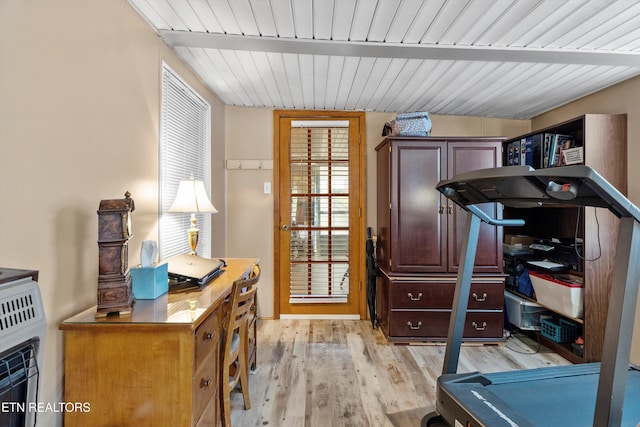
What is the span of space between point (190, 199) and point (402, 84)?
6.67 ft

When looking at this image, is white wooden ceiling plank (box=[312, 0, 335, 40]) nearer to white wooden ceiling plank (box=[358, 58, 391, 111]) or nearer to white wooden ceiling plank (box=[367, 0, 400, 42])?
white wooden ceiling plank (box=[367, 0, 400, 42])

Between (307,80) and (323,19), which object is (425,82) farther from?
(323,19)

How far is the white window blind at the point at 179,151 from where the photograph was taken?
6.84 ft

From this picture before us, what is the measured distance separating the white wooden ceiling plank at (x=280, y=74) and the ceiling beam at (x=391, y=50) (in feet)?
0.52

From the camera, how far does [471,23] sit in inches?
71.6

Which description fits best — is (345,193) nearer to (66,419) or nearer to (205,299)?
(205,299)

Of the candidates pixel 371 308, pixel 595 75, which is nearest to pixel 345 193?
pixel 371 308

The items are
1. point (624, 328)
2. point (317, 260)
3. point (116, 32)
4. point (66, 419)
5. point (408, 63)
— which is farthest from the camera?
point (317, 260)

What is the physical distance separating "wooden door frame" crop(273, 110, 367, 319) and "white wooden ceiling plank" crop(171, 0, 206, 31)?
152 cm

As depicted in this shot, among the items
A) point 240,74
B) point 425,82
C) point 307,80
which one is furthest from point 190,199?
point 425,82

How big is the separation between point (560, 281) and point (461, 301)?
5.25ft

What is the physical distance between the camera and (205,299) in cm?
145

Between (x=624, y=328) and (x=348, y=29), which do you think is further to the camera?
(x=348, y=29)

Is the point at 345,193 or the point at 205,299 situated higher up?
the point at 345,193
